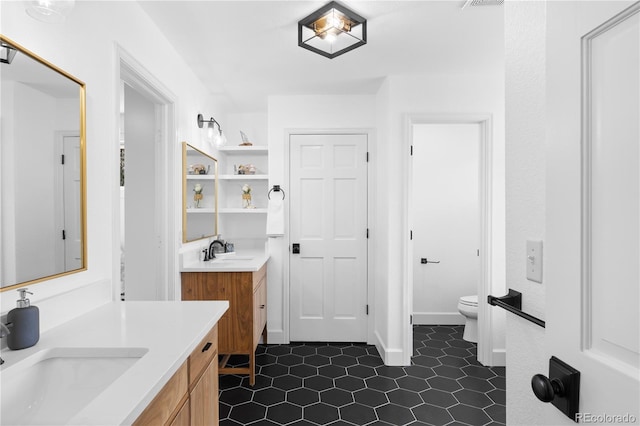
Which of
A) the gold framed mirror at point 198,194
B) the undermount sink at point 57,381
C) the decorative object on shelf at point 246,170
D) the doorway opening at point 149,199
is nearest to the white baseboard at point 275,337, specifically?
the gold framed mirror at point 198,194

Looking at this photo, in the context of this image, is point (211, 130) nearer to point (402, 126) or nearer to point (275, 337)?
point (402, 126)

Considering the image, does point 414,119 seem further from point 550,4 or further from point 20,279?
point 20,279

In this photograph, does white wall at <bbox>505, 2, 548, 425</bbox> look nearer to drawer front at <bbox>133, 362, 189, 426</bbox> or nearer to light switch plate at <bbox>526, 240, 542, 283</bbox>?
light switch plate at <bbox>526, 240, 542, 283</bbox>

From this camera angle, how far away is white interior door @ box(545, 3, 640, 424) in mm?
542

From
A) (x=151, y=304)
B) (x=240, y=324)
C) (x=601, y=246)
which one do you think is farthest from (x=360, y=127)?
(x=601, y=246)

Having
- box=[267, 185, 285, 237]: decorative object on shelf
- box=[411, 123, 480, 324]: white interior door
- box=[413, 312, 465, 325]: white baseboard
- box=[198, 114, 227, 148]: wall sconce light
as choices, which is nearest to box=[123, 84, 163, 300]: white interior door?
box=[198, 114, 227, 148]: wall sconce light

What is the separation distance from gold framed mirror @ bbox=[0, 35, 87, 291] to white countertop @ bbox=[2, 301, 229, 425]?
0.73ft

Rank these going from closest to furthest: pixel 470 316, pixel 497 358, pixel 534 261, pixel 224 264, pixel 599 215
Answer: pixel 599 215
pixel 534 261
pixel 224 264
pixel 497 358
pixel 470 316

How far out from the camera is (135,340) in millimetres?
1154

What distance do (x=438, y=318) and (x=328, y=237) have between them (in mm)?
1666

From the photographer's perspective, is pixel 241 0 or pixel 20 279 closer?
pixel 20 279

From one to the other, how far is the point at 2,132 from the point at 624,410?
1.67 metres

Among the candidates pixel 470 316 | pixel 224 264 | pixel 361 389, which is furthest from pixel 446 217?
pixel 224 264

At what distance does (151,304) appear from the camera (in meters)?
1.59
